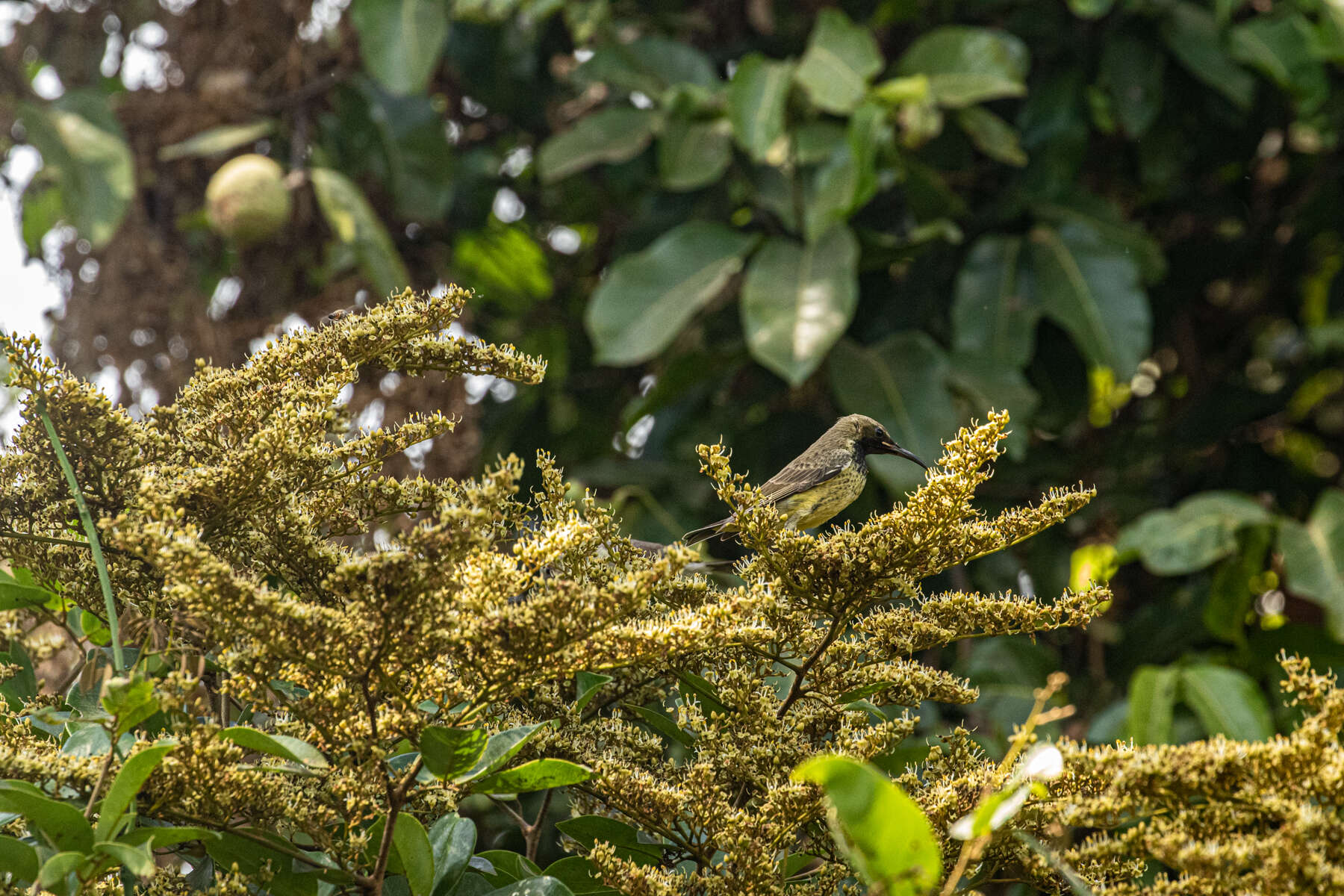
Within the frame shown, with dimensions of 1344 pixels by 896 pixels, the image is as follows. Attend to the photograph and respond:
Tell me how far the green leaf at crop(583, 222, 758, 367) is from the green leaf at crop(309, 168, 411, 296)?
0.80 metres

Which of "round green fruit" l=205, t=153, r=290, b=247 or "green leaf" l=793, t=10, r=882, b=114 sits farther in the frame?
"round green fruit" l=205, t=153, r=290, b=247

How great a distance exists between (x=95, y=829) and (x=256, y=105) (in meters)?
3.96

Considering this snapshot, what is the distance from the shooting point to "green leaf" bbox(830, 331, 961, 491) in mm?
2863

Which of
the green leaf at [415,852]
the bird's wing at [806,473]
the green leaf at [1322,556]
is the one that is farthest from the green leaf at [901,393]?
the green leaf at [415,852]

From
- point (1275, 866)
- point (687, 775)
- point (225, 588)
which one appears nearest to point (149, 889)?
point (225, 588)

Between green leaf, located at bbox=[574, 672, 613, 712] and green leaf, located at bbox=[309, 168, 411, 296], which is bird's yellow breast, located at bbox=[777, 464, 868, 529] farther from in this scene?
green leaf, located at bbox=[309, 168, 411, 296]

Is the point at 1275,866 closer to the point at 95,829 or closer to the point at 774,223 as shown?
the point at 95,829

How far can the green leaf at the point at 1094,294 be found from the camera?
335cm

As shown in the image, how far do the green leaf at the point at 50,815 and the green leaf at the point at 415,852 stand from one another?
0.78 ft

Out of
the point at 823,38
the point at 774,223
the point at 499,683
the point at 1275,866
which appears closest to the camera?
the point at 1275,866

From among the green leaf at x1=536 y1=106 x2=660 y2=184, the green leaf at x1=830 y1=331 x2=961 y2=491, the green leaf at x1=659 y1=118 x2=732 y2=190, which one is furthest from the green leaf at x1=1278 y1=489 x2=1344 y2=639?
the green leaf at x1=536 y1=106 x2=660 y2=184

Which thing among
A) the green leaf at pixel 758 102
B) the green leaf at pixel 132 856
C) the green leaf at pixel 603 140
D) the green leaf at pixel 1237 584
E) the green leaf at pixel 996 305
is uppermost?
the green leaf at pixel 132 856

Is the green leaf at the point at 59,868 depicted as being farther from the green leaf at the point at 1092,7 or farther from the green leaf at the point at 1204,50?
the green leaf at the point at 1204,50

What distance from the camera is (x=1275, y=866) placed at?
90cm
